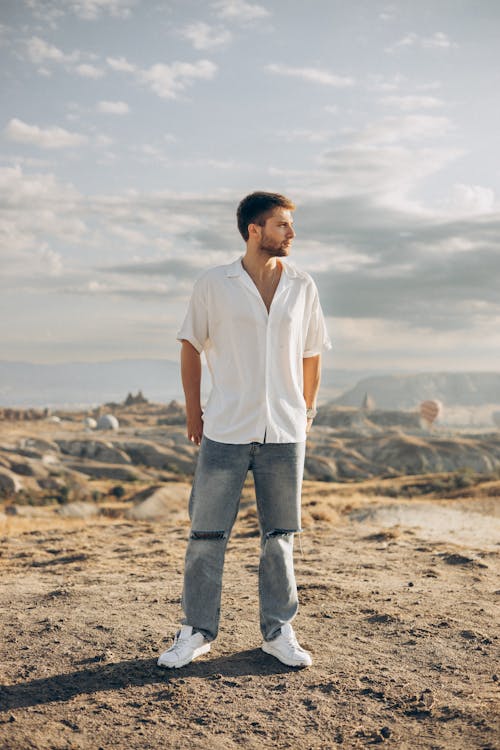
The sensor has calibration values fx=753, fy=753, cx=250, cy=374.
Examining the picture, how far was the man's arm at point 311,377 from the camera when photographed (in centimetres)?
495

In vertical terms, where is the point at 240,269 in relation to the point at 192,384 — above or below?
above

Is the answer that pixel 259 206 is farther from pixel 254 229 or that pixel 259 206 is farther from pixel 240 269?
pixel 240 269

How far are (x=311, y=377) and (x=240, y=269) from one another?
889mm

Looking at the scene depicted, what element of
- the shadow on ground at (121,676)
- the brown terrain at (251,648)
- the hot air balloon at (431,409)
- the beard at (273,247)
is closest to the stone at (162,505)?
the brown terrain at (251,648)

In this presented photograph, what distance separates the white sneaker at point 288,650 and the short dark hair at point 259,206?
2.53 m

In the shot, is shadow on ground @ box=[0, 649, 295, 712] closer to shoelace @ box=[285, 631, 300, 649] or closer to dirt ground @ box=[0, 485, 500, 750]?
dirt ground @ box=[0, 485, 500, 750]

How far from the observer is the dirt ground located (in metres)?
3.92

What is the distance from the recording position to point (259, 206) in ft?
14.9

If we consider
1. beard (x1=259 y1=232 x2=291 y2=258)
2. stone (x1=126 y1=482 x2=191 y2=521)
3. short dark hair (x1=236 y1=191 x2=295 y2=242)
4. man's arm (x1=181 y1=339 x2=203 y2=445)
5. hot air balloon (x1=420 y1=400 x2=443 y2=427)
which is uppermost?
short dark hair (x1=236 y1=191 x2=295 y2=242)

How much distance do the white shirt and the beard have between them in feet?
0.49

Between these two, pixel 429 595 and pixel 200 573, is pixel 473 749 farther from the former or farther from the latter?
pixel 429 595

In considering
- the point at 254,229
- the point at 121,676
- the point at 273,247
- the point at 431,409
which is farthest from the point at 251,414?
the point at 431,409

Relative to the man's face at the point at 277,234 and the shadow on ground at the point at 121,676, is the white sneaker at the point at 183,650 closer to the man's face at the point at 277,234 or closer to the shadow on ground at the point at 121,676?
the shadow on ground at the point at 121,676

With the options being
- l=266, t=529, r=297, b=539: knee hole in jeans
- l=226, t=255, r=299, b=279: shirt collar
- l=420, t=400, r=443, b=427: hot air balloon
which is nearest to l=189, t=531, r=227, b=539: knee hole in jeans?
l=266, t=529, r=297, b=539: knee hole in jeans
